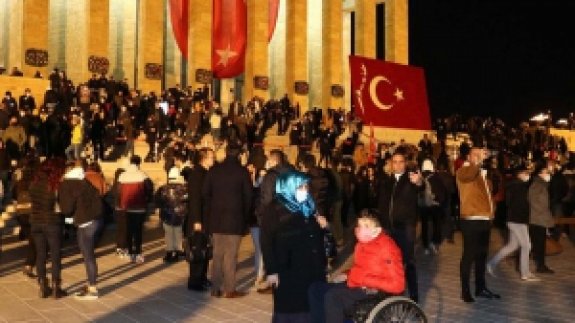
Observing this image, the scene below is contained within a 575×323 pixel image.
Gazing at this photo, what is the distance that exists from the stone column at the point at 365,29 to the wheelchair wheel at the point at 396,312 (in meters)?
30.1

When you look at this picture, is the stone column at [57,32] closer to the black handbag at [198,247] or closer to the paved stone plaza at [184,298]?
the paved stone plaza at [184,298]

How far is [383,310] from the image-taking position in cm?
464

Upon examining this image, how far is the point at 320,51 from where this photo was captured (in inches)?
1394

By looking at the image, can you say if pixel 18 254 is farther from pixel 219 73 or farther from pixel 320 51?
pixel 320 51

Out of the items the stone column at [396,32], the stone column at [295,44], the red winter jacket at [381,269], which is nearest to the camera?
the red winter jacket at [381,269]

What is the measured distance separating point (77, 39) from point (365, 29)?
49.8 feet

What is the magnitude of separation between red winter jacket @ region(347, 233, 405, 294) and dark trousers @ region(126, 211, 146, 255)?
6058 millimetres

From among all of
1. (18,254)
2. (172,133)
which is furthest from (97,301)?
(172,133)

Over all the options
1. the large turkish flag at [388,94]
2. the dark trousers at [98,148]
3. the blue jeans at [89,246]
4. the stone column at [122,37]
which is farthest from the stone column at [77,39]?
A: the blue jeans at [89,246]

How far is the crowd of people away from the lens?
15.2 ft

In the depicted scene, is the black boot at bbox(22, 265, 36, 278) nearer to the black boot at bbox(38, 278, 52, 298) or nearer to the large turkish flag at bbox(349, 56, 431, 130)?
the black boot at bbox(38, 278, 52, 298)

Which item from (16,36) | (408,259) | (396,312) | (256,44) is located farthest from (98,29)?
(396,312)

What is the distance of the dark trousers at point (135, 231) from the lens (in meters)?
10.3

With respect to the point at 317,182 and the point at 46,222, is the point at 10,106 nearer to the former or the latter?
the point at 46,222
